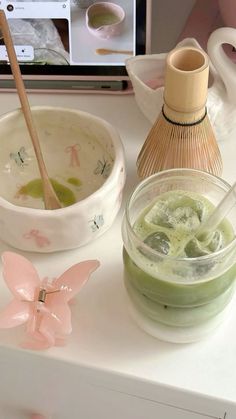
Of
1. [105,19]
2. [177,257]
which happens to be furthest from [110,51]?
[177,257]

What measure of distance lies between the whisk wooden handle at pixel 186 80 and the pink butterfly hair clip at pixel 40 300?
0.13m

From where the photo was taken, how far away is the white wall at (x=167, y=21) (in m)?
0.71

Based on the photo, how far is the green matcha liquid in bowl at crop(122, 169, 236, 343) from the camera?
457mm

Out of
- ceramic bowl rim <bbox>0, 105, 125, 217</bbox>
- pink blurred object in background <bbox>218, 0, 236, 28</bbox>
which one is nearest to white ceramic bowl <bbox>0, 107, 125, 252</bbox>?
ceramic bowl rim <bbox>0, 105, 125, 217</bbox>

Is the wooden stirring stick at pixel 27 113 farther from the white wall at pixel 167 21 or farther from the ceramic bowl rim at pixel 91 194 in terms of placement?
the white wall at pixel 167 21

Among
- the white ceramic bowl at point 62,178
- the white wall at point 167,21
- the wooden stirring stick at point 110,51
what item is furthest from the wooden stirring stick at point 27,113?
the white wall at point 167,21

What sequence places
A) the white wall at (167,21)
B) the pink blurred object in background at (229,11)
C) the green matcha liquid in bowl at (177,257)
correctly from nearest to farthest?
the green matcha liquid in bowl at (177,257) → the pink blurred object in background at (229,11) → the white wall at (167,21)

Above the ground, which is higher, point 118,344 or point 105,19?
point 105,19

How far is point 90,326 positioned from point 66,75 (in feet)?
0.83

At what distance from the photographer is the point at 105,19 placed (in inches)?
24.3

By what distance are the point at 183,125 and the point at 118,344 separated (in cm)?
17

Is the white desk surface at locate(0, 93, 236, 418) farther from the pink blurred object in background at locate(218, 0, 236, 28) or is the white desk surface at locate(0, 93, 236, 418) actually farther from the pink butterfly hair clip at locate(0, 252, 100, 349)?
the pink blurred object in background at locate(218, 0, 236, 28)

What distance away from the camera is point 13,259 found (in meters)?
0.50

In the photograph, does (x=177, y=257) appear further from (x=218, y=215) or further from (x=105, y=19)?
(x=105, y=19)
